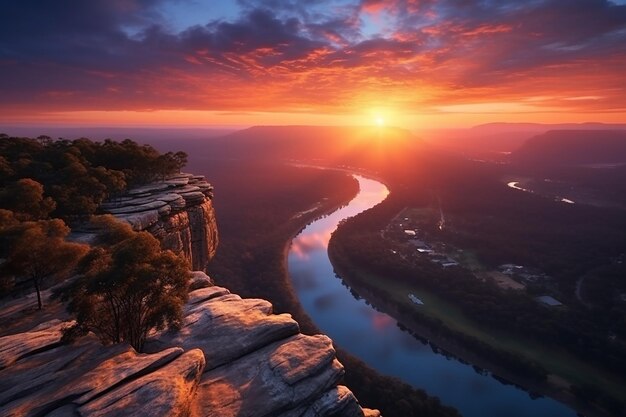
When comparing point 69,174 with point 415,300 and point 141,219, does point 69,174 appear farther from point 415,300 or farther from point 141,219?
point 415,300

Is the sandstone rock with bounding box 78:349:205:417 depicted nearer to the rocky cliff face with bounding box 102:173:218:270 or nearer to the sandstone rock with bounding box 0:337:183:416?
the sandstone rock with bounding box 0:337:183:416

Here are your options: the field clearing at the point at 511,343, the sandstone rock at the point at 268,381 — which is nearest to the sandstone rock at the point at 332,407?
the sandstone rock at the point at 268,381

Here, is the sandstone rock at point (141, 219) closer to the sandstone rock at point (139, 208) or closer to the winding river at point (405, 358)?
the sandstone rock at point (139, 208)

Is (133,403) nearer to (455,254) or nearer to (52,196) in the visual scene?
(52,196)

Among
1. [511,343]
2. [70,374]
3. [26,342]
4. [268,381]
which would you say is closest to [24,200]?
[26,342]

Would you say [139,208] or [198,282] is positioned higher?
[139,208]

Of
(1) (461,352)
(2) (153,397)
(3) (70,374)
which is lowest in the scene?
(1) (461,352)
